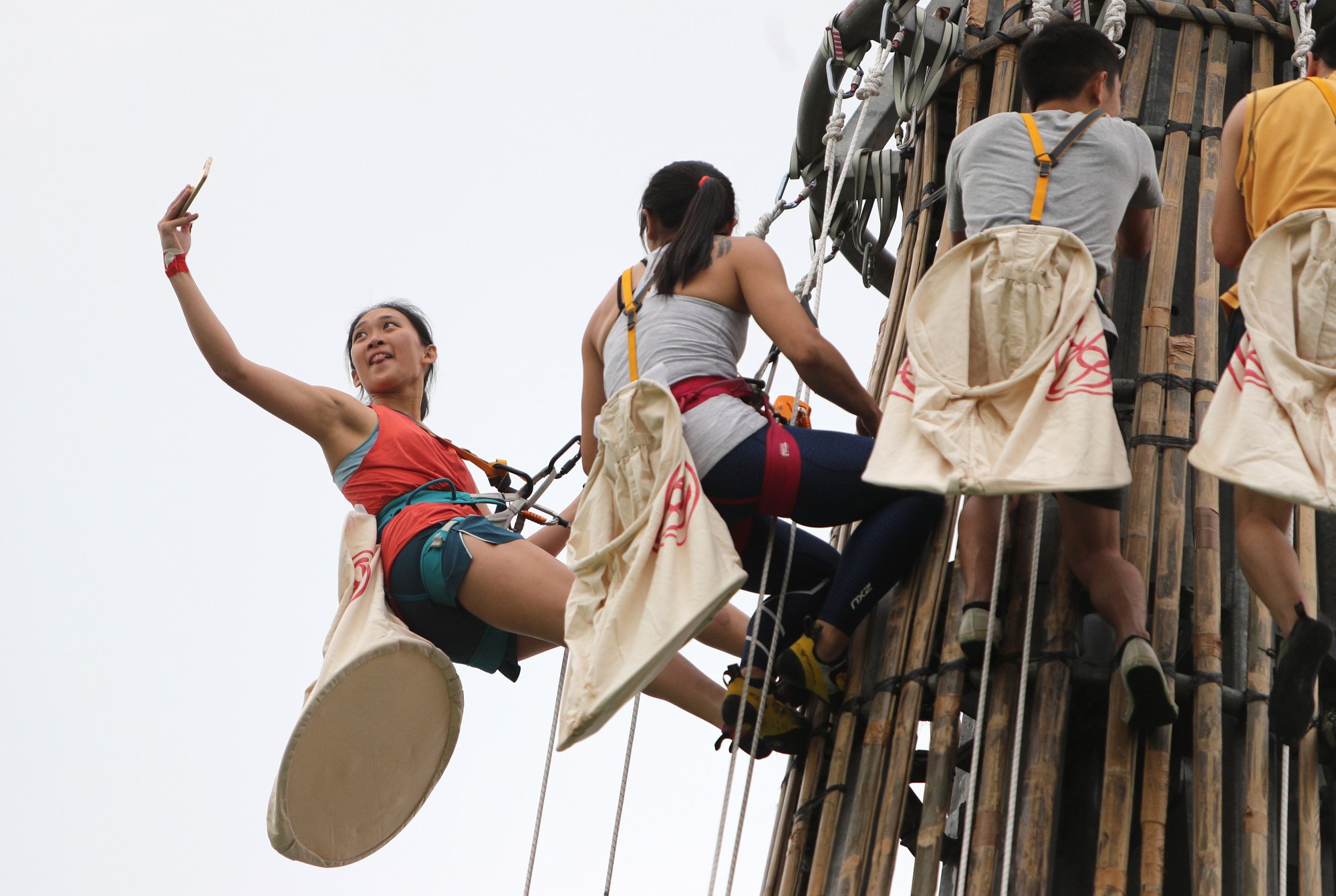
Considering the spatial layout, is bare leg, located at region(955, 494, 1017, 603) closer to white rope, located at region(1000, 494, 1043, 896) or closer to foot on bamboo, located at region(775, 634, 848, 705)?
white rope, located at region(1000, 494, 1043, 896)

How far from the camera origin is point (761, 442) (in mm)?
4738

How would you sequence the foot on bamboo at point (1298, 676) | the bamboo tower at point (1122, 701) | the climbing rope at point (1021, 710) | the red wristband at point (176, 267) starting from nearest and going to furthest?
the foot on bamboo at point (1298, 676)
the climbing rope at point (1021, 710)
the bamboo tower at point (1122, 701)
the red wristband at point (176, 267)

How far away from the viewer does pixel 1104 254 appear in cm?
468

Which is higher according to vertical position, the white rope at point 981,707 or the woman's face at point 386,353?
the woman's face at point 386,353

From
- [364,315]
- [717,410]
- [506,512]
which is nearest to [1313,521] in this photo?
[717,410]

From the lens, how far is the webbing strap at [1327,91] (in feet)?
14.6

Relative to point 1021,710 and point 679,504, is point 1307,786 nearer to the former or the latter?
point 1021,710

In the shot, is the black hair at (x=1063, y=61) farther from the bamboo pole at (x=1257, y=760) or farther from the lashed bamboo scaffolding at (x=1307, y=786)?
the lashed bamboo scaffolding at (x=1307, y=786)

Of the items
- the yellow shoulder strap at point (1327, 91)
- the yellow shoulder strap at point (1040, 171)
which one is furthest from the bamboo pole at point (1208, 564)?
the yellow shoulder strap at point (1327, 91)

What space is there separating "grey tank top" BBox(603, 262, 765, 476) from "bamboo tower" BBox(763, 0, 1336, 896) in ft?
2.48

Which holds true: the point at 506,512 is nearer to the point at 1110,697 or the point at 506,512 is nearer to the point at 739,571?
the point at 739,571

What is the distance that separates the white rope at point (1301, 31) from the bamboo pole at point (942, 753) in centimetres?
176

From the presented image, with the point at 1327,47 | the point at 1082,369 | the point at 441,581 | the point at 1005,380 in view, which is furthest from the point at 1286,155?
the point at 441,581

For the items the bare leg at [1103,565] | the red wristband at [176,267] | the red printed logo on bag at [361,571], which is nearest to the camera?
the bare leg at [1103,565]
